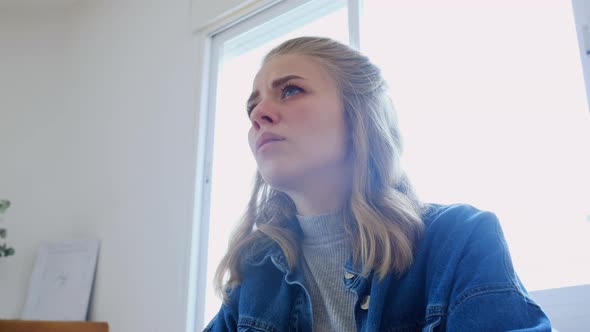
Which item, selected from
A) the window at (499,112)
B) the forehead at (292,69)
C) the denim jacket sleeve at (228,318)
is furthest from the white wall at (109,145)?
the forehead at (292,69)

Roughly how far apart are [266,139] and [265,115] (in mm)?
57

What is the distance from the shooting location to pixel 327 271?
1052mm

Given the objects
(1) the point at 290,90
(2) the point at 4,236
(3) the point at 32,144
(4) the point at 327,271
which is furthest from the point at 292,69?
(3) the point at 32,144

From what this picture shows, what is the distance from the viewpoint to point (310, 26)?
2105 millimetres

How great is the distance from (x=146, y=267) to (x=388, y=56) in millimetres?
1271

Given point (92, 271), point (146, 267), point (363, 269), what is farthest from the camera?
point (92, 271)

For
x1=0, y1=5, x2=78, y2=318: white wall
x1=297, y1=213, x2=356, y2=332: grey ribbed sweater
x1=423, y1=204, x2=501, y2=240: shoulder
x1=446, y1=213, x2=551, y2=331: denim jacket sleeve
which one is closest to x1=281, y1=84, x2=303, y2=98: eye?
x1=297, y1=213, x2=356, y2=332: grey ribbed sweater

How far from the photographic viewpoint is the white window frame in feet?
6.64

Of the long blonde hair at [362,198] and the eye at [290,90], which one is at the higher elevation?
the eye at [290,90]

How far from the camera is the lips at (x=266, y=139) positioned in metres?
1.07

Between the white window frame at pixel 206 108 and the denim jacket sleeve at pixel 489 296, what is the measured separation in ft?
3.72

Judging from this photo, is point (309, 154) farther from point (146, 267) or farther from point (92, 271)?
point (92, 271)

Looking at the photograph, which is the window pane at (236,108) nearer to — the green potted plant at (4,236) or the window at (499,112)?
the window at (499,112)

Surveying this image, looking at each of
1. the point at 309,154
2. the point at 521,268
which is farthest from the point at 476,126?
the point at 309,154
